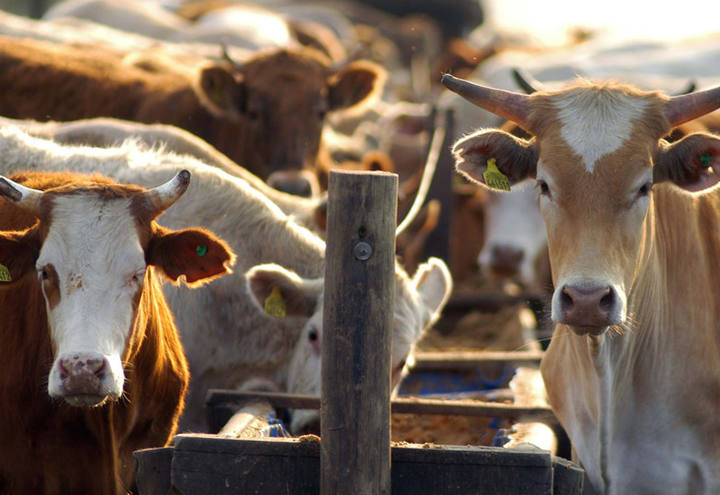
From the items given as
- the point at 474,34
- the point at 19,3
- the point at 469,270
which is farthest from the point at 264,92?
the point at 474,34

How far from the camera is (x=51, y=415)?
12.4 ft

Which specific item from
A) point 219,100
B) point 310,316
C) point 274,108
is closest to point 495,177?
point 310,316

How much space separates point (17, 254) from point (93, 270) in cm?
29

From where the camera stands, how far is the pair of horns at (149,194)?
11.9 feet

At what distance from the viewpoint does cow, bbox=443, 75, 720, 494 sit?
3551 mm

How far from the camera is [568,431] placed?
4223mm

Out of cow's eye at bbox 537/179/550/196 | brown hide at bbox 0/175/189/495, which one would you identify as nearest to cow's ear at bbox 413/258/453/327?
cow's eye at bbox 537/179/550/196

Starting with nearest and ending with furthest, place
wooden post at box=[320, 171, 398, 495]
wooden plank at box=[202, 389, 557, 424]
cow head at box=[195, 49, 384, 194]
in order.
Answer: wooden post at box=[320, 171, 398, 495]
wooden plank at box=[202, 389, 557, 424]
cow head at box=[195, 49, 384, 194]

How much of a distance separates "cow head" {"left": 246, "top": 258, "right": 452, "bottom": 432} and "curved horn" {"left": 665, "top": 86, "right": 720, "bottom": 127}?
1.40 metres

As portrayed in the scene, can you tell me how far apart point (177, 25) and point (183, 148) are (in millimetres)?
10345

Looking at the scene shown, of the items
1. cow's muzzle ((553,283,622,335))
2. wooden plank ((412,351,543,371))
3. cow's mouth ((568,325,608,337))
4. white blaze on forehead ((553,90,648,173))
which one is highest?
white blaze on forehead ((553,90,648,173))

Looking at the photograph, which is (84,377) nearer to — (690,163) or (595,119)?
(595,119)

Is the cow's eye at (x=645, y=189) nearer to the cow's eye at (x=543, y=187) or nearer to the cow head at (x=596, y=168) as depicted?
the cow head at (x=596, y=168)

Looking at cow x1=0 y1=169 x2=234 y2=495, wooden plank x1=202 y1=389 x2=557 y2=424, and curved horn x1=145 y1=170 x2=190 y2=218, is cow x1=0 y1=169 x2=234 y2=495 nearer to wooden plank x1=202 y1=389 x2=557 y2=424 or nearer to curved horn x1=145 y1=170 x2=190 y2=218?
curved horn x1=145 y1=170 x2=190 y2=218
